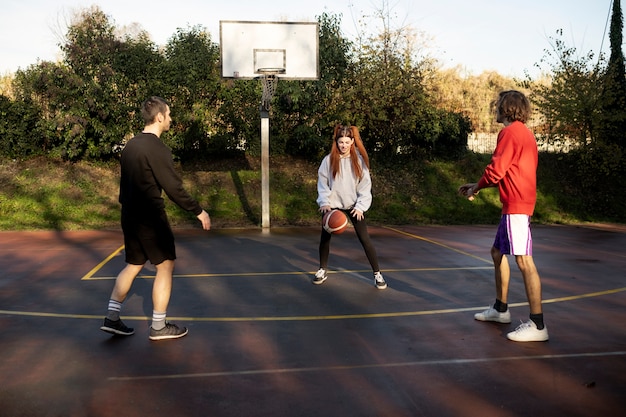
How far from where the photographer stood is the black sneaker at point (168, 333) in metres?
5.12

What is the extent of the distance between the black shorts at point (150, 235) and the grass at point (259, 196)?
1006 cm

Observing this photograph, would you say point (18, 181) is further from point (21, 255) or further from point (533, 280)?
point (533, 280)

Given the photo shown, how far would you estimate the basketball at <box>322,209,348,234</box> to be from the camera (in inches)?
275

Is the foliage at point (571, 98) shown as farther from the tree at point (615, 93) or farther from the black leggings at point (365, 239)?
the black leggings at point (365, 239)

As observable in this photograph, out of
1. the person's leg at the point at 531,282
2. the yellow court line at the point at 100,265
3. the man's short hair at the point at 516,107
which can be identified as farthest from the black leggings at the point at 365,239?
the yellow court line at the point at 100,265

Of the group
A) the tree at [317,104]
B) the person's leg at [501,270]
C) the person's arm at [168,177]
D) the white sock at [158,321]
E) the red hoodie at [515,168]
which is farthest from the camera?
the tree at [317,104]

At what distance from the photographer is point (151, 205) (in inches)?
194

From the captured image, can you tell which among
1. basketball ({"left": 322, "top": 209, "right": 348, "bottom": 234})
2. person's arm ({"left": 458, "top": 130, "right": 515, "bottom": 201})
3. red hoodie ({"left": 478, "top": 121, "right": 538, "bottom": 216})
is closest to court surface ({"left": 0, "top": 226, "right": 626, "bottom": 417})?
basketball ({"left": 322, "top": 209, "right": 348, "bottom": 234})

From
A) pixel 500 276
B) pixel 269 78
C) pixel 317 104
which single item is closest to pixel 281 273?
pixel 500 276

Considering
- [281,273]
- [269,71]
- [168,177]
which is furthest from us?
[269,71]

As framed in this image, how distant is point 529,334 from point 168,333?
9.80 ft

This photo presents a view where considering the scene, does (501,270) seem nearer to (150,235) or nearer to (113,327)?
(150,235)

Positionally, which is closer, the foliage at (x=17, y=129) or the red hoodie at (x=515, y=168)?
the red hoodie at (x=515, y=168)

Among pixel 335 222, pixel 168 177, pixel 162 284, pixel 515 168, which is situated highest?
pixel 515 168
